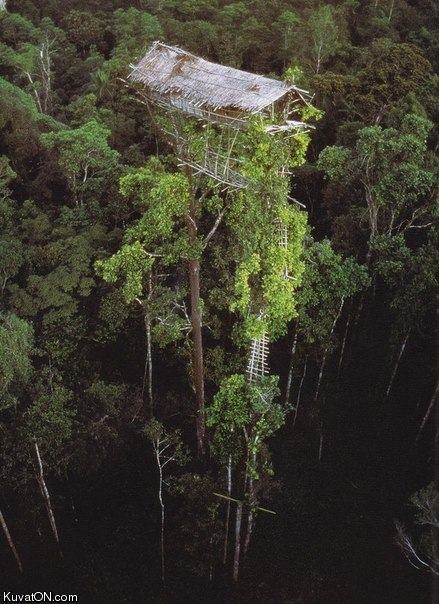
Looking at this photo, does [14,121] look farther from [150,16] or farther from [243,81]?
[150,16]

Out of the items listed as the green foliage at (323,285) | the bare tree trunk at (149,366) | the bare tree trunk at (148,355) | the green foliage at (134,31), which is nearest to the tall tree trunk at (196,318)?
the bare tree trunk at (148,355)

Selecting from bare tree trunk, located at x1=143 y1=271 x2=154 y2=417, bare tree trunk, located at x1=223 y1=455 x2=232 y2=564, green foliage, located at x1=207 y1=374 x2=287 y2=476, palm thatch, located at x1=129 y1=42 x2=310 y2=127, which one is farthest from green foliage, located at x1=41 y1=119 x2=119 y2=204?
bare tree trunk, located at x1=223 y1=455 x2=232 y2=564

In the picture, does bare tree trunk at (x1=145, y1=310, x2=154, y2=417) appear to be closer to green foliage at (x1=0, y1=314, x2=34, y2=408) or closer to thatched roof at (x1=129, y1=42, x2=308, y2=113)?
green foliage at (x1=0, y1=314, x2=34, y2=408)

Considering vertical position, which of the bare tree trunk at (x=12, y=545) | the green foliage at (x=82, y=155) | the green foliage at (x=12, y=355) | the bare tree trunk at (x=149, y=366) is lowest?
the bare tree trunk at (x=12, y=545)

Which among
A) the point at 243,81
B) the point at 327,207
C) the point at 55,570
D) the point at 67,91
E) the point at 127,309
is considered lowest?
the point at 55,570

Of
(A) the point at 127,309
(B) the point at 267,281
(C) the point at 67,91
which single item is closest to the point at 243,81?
(B) the point at 267,281

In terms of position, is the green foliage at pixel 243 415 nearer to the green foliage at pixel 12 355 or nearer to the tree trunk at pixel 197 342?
the tree trunk at pixel 197 342

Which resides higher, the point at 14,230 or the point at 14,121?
the point at 14,121
